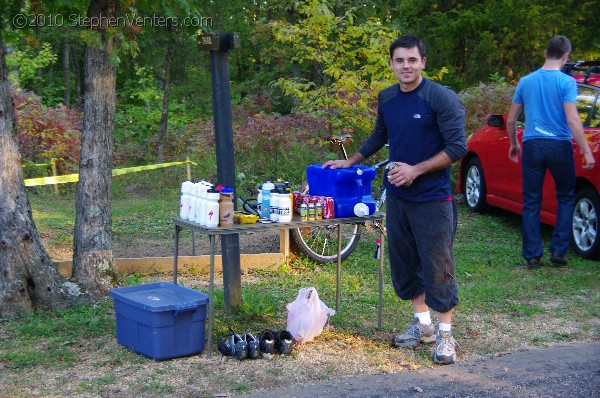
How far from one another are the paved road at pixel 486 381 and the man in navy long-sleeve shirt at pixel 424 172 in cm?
27

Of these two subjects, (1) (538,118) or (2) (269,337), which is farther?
(1) (538,118)

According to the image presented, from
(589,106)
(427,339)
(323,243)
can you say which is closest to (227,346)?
(427,339)

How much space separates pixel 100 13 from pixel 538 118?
4405 mm

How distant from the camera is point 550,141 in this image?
8.32 meters

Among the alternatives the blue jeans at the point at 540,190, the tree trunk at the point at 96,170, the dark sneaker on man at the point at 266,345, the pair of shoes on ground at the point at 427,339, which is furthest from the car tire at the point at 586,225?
the tree trunk at the point at 96,170

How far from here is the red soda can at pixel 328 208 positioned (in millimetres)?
6082

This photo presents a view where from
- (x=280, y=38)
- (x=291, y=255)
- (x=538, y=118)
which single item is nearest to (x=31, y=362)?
(x=291, y=255)

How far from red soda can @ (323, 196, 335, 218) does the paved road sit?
51.4 inches

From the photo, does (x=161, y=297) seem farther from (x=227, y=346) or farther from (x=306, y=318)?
(x=306, y=318)

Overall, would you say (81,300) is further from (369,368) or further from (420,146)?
(420,146)

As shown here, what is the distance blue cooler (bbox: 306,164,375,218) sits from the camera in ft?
20.1

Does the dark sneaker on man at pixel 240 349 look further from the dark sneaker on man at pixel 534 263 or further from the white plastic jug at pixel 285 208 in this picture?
the dark sneaker on man at pixel 534 263


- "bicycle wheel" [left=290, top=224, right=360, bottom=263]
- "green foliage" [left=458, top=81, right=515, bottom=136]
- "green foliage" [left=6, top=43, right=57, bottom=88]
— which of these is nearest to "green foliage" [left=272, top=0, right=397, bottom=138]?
"green foliage" [left=458, top=81, right=515, bottom=136]

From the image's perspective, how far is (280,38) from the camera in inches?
447
